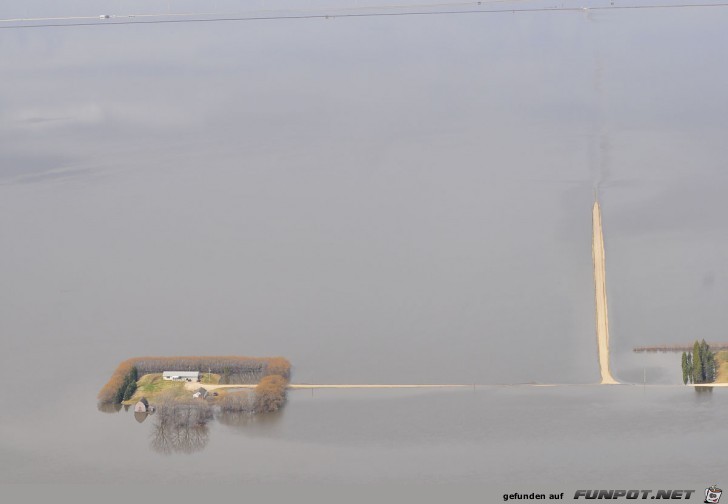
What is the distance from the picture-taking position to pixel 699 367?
461 inches

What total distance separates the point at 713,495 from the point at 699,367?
1.69 metres

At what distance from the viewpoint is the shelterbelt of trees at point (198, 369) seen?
11.8m

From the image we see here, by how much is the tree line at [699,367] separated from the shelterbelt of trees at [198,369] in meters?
3.09

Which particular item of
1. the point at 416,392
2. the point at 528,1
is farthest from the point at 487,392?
the point at 528,1

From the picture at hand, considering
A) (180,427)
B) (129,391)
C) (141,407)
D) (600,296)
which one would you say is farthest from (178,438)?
(600,296)

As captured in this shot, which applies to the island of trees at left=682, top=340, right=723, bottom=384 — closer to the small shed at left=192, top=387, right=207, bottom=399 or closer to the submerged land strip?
the submerged land strip

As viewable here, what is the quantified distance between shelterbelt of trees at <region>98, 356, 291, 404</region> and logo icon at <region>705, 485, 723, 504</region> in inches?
132

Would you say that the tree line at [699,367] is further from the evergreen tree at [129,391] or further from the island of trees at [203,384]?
the evergreen tree at [129,391]

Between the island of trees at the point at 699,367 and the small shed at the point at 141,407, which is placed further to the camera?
the island of trees at the point at 699,367

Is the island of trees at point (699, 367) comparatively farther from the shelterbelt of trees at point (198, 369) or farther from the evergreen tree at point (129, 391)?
the evergreen tree at point (129, 391)

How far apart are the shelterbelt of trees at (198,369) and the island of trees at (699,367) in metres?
3.09

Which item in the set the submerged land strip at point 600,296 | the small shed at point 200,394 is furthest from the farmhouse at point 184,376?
the submerged land strip at point 600,296

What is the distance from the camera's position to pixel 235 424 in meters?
11.4

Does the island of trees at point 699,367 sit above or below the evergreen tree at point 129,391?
above
